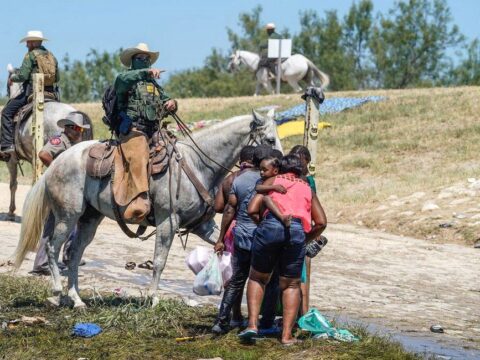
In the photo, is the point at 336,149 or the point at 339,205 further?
the point at 336,149

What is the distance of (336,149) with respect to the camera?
28.8 meters

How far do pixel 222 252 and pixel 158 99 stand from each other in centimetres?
182

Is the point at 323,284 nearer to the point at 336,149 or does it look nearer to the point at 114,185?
the point at 114,185

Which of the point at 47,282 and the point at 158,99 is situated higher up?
the point at 158,99

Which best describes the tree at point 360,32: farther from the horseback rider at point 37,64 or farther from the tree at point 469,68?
the horseback rider at point 37,64

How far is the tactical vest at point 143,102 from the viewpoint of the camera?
10516mm

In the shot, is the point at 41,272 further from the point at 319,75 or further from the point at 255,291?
the point at 319,75

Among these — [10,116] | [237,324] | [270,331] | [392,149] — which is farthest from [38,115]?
[392,149]

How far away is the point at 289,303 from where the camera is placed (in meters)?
8.77

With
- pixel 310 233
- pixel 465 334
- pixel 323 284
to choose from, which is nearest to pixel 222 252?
pixel 310 233

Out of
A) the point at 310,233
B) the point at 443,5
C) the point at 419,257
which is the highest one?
the point at 443,5

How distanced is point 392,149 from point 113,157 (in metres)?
17.8

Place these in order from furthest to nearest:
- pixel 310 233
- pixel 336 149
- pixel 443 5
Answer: pixel 443 5 < pixel 336 149 < pixel 310 233

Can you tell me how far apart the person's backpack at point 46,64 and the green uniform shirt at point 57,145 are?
137 inches
